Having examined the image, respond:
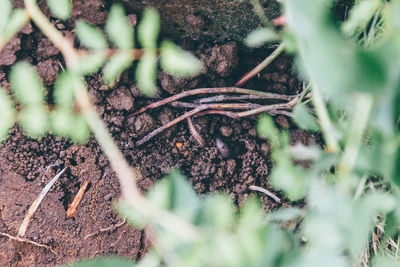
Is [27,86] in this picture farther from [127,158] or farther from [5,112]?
[127,158]

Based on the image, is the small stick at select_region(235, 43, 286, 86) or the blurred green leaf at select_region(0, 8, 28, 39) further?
the small stick at select_region(235, 43, 286, 86)

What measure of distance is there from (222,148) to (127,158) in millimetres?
311

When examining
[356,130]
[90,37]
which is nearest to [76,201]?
[90,37]

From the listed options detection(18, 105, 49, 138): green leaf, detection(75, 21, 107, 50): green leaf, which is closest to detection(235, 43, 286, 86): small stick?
detection(75, 21, 107, 50): green leaf

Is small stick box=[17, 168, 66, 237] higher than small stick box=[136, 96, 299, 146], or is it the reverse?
small stick box=[136, 96, 299, 146]

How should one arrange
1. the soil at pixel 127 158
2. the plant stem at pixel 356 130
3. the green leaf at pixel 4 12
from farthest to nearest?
the soil at pixel 127 158
the green leaf at pixel 4 12
the plant stem at pixel 356 130

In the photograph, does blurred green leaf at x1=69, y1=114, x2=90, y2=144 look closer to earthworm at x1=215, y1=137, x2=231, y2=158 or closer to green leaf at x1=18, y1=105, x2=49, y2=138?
→ green leaf at x1=18, y1=105, x2=49, y2=138

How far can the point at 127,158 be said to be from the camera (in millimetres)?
1312

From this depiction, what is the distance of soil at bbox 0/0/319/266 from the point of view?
128 cm

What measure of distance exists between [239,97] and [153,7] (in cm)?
39

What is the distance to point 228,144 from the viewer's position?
4.52 feet

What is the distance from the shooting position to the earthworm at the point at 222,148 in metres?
1.37

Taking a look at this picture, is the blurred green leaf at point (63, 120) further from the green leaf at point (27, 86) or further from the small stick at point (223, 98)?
the small stick at point (223, 98)

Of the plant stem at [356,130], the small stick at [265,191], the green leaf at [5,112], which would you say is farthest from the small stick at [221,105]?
the plant stem at [356,130]
